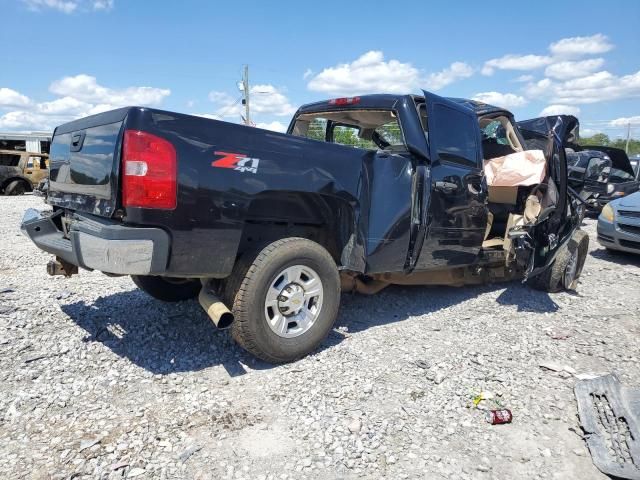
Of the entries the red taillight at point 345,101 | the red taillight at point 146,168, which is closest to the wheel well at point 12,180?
the red taillight at point 345,101

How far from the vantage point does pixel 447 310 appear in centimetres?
485

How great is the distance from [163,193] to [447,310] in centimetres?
324

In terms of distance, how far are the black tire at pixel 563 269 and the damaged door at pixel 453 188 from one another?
4.04 ft

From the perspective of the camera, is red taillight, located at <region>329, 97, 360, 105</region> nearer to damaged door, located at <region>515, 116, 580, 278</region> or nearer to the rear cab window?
the rear cab window

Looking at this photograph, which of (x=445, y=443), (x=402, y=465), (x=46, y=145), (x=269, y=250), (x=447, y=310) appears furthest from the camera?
(x=46, y=145)

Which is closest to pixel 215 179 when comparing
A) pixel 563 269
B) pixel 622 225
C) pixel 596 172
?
pixel 563 269

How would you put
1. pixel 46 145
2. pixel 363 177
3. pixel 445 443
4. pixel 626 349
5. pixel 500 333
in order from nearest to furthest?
1. pixel 445 443
2. pixel 363 177
3. pixel 626 349
4. pixel 500 333
5. pixel 46 145

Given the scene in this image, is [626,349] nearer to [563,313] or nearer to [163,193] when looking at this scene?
[563,313]

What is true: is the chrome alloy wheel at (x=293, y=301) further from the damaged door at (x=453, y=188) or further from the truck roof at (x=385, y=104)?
the truck roof at (x=385, y=104)

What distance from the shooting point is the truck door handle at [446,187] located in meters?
4.17

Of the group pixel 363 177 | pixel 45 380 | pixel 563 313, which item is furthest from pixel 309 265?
pixel 563 313

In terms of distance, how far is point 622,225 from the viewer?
305 inches

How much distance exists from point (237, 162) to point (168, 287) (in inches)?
74.6

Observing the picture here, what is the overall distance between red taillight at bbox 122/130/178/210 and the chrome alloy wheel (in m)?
1.02
